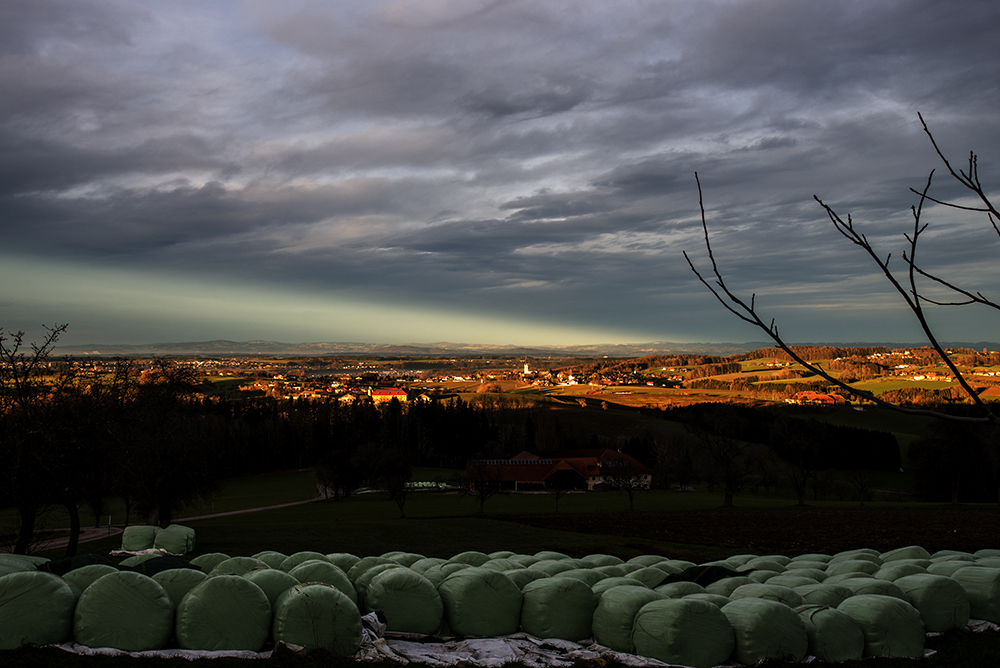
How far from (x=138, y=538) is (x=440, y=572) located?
58.5ft

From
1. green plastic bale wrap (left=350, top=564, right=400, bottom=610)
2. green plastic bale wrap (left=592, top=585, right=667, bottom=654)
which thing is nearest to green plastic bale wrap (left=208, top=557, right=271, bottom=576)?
Answer: green plastic bale wrap (left=350, top=564, right=400, bottom=610)

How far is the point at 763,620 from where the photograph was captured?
9.07m

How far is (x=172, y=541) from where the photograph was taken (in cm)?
2447

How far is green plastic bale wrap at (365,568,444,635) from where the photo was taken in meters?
10.5

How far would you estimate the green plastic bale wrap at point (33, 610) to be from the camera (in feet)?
28.0

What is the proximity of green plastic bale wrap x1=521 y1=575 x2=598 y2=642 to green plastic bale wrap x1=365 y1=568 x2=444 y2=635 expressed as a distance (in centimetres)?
161

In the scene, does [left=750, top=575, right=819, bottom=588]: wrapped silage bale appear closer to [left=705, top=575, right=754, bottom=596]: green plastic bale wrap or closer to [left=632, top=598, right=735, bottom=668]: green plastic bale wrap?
[left=705, top=575, right=754, bottom=596]: green plastic bale wrap

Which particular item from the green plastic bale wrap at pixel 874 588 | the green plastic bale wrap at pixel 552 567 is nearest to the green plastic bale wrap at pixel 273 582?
the green plastic bale wrap at pixel 552 567

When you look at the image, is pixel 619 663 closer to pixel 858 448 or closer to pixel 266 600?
pixel 266 600

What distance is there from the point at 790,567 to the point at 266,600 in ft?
37.8

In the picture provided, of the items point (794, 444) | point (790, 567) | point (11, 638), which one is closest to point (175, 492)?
point (11, 638)

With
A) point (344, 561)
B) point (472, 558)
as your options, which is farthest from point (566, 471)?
point (344, 561)

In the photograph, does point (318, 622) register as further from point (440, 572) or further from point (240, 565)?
point (240, 565)

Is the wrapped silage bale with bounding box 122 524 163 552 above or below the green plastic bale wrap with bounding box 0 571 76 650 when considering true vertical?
below
